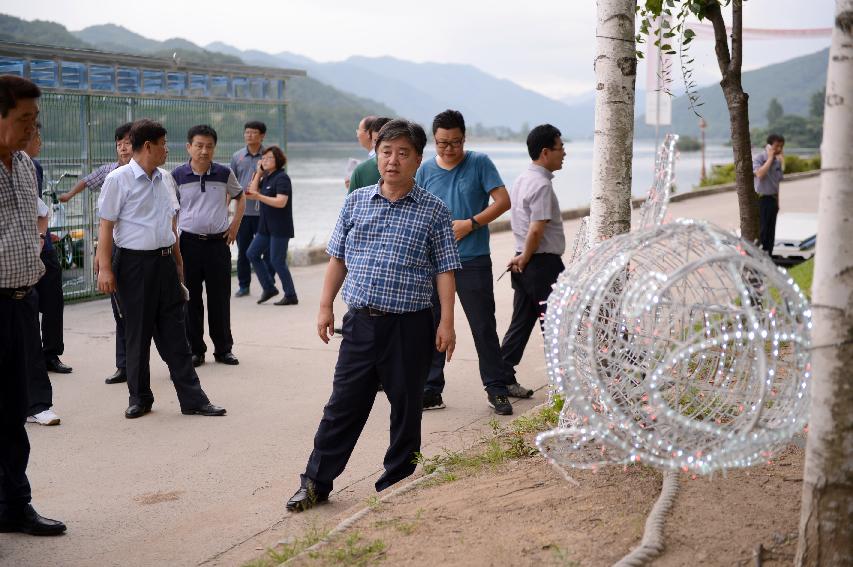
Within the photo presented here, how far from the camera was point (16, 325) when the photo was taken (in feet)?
15.5

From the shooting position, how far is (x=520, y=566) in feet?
12.0

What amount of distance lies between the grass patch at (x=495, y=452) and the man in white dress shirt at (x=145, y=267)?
2.19 meters

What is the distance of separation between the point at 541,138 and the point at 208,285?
3097 mm

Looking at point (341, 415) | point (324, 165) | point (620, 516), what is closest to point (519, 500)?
point (620, 516)

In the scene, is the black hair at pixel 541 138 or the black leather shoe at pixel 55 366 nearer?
the black hair at pixel 541 138

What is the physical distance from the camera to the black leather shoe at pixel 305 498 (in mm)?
4961

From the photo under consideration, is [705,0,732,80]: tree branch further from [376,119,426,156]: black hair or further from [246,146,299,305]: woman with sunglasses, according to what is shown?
[246,146,299,305]: woman with sunglasses

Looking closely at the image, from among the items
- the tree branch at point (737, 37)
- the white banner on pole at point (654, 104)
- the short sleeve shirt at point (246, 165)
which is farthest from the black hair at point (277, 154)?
the white banner on pole at point (654, 104)

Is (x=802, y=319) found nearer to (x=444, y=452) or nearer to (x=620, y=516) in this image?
(x=620, y=516)

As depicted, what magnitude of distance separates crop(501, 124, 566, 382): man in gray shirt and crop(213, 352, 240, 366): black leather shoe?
2.41 meters

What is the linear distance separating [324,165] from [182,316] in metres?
50.8

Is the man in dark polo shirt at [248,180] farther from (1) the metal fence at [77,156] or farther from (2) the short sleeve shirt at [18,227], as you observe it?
(2) the short sleeve shirt at [18,227]

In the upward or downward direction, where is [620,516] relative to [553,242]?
downward

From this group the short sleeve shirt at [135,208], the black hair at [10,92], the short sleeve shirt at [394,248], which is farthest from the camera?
the short sleeve shirt at [135,208]
